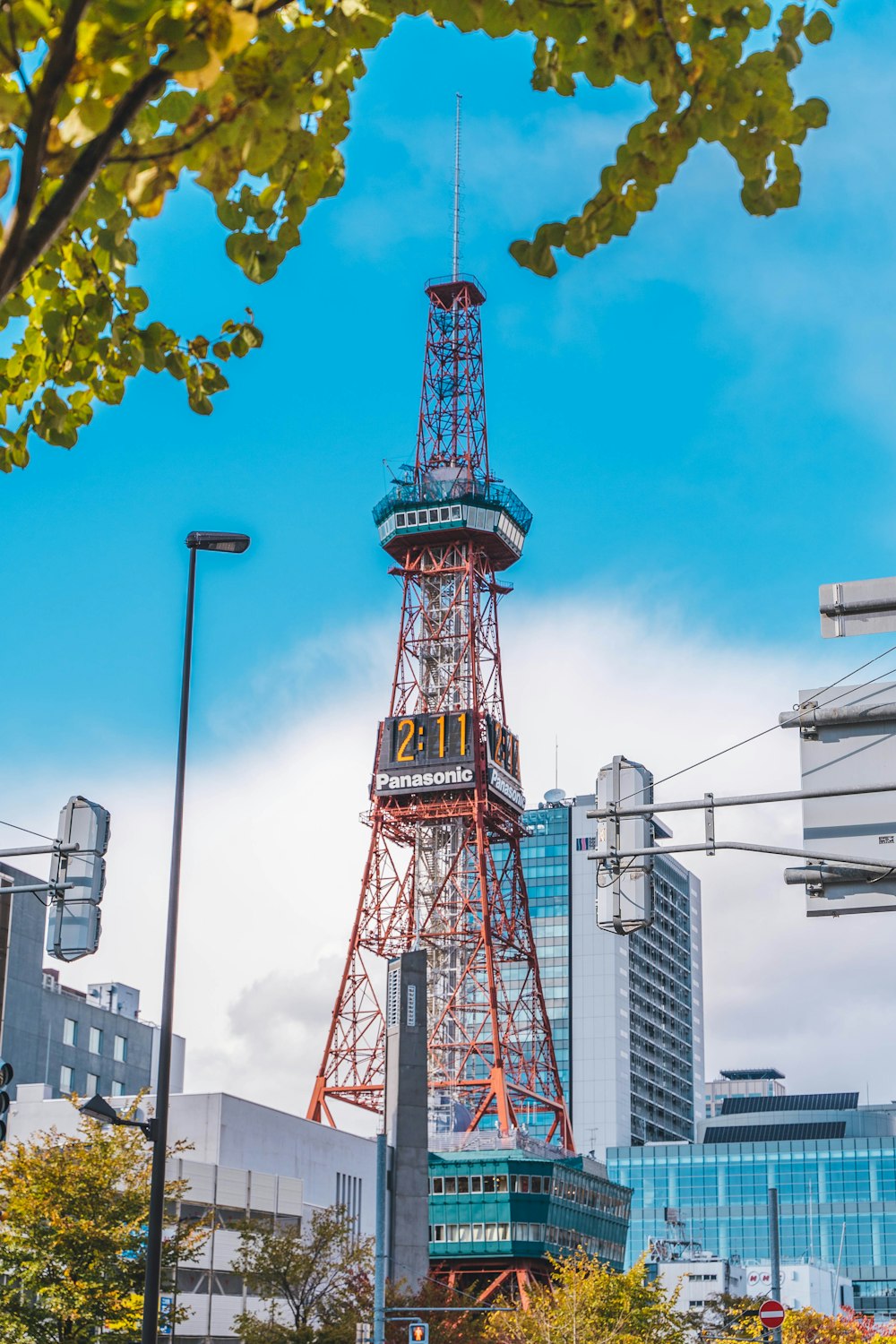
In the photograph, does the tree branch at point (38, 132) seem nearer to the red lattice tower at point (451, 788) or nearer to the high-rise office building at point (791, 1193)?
the red lattice tower at point (451, 788)

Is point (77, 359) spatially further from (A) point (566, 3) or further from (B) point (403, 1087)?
(B) point (403, 1087)

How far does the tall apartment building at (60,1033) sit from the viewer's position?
3620 inches

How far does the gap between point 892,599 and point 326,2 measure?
38.4 ft

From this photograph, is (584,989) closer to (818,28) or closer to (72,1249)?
(72,1249)

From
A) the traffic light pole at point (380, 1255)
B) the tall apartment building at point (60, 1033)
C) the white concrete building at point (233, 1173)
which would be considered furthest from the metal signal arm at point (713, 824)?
the tall apartment building at point (60, 1033)

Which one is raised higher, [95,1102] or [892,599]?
[892,599]

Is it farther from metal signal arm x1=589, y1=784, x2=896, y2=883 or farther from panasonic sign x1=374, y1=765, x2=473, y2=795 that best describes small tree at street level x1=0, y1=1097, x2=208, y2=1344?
panasonic sign x1=374, y1=765, x2=473, y2=795

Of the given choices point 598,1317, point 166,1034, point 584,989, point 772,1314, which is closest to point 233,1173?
point 598,1317

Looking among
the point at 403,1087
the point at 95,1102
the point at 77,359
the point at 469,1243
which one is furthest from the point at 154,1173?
the point at 469,1243

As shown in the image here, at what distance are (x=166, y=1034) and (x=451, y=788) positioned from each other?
93.7 meters

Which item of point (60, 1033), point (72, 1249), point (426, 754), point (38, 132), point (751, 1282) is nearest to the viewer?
point (38, 132)

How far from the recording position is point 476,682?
12250 centimetres

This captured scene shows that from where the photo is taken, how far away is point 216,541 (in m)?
27.0

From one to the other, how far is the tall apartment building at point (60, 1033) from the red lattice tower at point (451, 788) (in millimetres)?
12663
